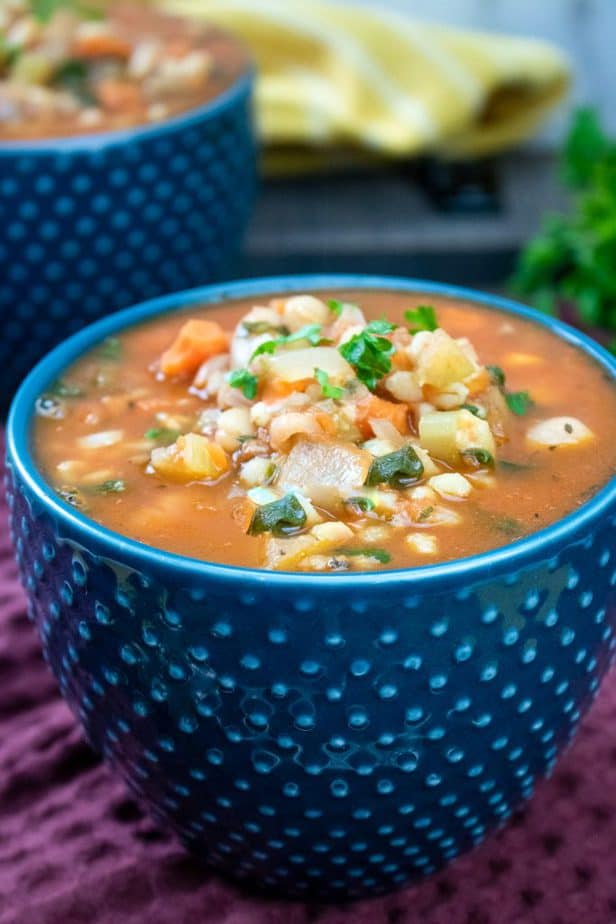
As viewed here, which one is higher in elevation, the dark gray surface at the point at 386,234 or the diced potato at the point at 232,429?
the diced potato at the point at 232,429

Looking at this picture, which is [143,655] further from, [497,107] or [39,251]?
[497,107]

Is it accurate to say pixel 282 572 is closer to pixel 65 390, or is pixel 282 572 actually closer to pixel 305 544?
pixel 305 544

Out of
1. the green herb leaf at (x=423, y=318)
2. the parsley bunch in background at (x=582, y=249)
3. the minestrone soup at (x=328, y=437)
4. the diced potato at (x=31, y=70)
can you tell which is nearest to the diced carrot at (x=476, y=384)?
the minestrone soup at (x=328, y=437)

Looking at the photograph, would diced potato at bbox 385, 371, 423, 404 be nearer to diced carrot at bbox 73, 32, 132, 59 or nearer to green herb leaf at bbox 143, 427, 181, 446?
green herb leaf at bbox 143, 427, 181, 446

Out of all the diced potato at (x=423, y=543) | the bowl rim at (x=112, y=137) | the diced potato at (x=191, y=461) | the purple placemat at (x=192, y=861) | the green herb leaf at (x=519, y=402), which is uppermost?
the diced potato at (x=423, y=543)

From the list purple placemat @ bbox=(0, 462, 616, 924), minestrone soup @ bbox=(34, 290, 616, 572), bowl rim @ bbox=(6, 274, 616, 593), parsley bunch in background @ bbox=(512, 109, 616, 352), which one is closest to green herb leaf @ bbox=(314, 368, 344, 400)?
A: minestrone soup @ bbox=(34, 290, 616, 572)

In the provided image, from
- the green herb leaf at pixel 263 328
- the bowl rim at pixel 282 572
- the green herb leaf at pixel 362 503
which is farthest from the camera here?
the green herb leaf at pixel 263 328

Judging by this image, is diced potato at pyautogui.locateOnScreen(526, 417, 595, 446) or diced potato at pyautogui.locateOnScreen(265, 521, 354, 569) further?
diced potato at pyautogui.locateOnScreen(526, 417, 595, 446)

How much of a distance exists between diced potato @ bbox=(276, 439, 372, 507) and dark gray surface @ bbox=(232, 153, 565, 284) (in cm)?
142

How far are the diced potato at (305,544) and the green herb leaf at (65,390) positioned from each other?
32cm

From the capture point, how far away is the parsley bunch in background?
2303mm

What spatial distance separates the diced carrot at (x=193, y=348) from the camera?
4.26 ft

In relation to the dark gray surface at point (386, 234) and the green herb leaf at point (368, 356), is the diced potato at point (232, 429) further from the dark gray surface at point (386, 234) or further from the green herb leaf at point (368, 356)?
the dark gray surface at point (386, 234)

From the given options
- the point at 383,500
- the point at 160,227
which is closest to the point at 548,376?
the point at 383,500
